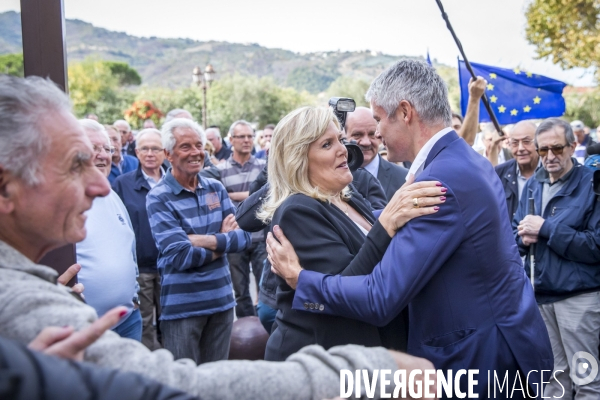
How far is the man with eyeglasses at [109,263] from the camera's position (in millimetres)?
3434

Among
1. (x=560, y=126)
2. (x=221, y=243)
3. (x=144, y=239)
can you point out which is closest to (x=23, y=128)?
(x=221, y=243)

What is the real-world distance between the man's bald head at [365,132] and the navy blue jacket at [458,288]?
3.08m

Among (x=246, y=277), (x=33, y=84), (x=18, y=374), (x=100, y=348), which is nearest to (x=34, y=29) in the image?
(x=33, y=84)

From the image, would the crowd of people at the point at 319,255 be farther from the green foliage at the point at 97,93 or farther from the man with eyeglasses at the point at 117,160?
the green foliage at the point at 97,93

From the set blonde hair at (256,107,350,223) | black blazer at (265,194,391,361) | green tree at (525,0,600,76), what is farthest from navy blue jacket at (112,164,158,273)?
green tree at (525,0,600,76)

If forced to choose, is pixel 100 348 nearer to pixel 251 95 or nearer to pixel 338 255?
pixel 338 255

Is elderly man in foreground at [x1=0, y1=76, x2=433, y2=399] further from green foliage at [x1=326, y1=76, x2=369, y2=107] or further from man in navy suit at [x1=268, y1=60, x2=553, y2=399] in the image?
green foliage at [x1=326, y1=76, x2=369, y2=107]

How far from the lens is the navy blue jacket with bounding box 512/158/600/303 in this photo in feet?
14.5

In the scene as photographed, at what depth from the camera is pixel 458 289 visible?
2217 mm

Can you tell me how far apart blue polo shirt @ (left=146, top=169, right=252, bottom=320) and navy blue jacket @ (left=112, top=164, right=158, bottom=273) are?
60.5 inches

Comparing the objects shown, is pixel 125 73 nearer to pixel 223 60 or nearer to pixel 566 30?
pixel 223 60

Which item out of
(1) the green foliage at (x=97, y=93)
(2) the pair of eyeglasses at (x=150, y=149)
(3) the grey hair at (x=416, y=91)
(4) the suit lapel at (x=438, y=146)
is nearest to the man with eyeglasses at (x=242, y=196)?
(2) the pair of eyeglasses at (x=150, y=149)

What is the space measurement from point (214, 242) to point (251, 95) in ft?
185

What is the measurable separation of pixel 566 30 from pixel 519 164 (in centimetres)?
1388
